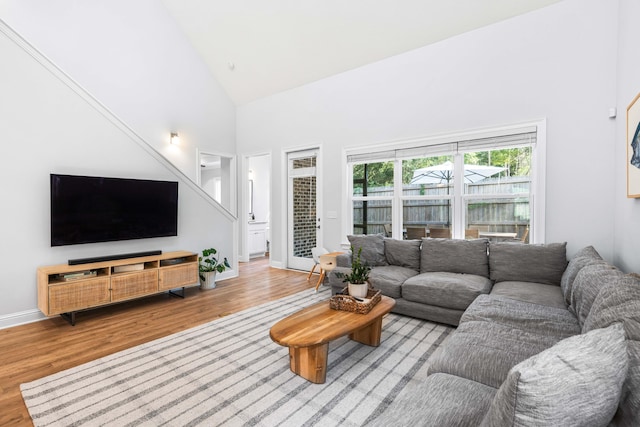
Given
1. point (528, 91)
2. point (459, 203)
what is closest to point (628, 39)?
point (528, 91)

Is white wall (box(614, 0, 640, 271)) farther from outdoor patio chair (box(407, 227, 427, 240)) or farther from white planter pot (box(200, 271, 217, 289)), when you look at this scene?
white planter pot (box(200, 271, 217, 289))

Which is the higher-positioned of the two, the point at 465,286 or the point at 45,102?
the point at 45,102

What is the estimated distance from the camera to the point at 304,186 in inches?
227

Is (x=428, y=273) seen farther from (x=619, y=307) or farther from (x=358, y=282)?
(x=619, y=307)

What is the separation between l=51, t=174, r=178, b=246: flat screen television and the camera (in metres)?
3.34

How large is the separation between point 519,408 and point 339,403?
141 cm

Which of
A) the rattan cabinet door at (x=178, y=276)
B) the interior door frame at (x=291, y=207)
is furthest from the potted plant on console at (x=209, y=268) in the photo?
the interior door frame at (x=291, y=207)

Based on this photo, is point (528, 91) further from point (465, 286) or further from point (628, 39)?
point (465, 286)

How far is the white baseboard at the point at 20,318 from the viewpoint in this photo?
3111 millimetres

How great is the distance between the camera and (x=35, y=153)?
3273 mm

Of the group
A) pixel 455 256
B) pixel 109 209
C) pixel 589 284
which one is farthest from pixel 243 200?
pixel 589 284

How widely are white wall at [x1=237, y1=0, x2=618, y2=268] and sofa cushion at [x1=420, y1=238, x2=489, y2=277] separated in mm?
768

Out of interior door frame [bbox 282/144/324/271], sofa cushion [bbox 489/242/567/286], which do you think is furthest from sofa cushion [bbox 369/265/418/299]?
interior door frame [bbox 282/144/324/271]

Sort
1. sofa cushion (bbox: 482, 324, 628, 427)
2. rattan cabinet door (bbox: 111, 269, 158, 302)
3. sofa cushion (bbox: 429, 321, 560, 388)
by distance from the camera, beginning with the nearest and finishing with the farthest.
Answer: sofa cushion (bbox: 482, 324, 628, 427)
sofa cushion (bbox: 429, 321, 560, 388)
rattan cabinet door (bbox: 111, 269, 158, 302)
